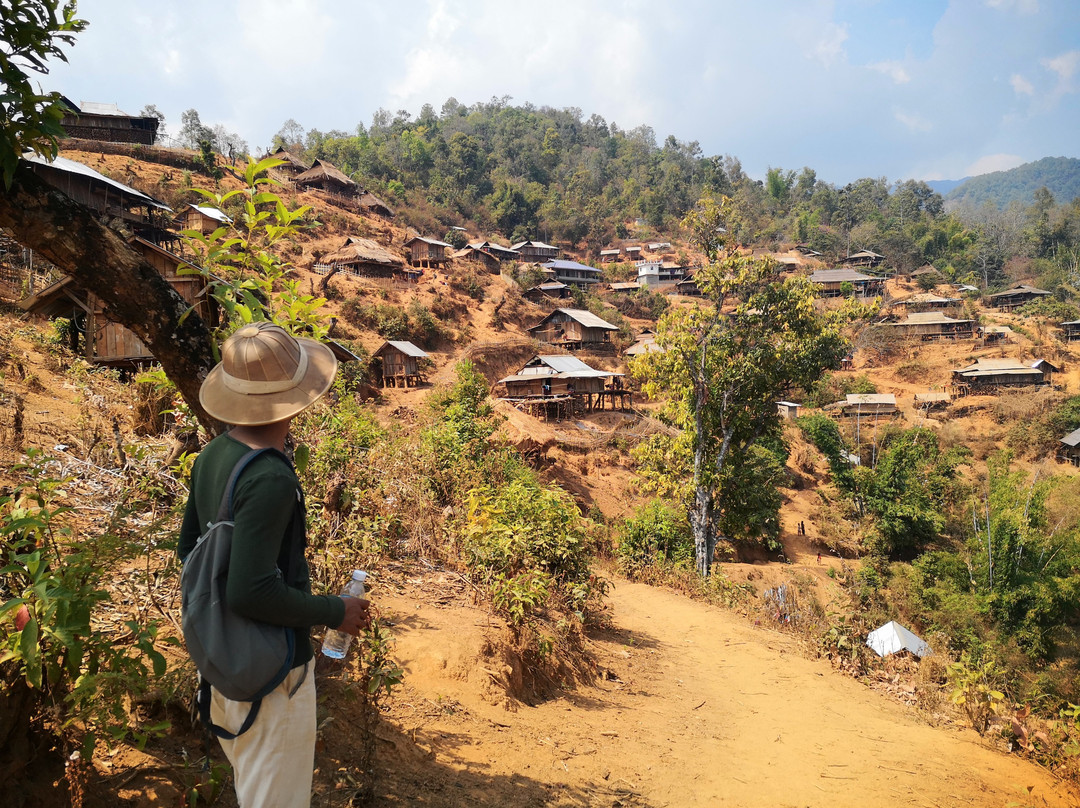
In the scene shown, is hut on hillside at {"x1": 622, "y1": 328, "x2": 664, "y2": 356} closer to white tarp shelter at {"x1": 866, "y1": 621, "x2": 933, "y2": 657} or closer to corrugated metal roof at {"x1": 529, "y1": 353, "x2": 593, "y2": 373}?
corrugated metal roof at {"x1": 529, "y1": 353, "x2": 593, "y2": 373}

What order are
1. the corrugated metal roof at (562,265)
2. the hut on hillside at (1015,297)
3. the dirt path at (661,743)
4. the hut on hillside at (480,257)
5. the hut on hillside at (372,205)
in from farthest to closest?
the hut on hillside at (1015,297), the corrugated metal roof at (562,265), the hut on hillside at (372,205), the hut on hillside at (480,257), the dirt path at (661,743)

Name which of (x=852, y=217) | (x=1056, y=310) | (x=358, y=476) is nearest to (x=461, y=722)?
(x=358, y=476)

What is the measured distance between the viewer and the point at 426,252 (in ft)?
143

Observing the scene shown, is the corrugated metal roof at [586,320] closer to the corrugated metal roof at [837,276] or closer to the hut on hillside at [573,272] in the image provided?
the hut on hillside at [573,272]

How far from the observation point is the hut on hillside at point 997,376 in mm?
39312

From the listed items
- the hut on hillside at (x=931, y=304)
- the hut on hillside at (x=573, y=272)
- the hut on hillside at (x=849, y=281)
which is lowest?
the hut on hillside at (x=931, y=304)

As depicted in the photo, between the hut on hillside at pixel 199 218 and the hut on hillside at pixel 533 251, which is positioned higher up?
the hut on hillside at pixel 533 251

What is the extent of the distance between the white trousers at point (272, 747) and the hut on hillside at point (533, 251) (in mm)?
52314

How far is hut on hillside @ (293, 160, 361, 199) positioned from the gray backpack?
50.1 metres

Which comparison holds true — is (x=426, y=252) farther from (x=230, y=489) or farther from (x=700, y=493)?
(x=230, y=489)

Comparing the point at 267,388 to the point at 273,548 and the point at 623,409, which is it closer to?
the point at 273,548

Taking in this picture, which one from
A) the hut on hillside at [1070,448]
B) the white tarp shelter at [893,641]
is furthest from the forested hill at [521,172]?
the white tarp shelter at [893,641]

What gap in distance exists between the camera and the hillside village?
13719mm

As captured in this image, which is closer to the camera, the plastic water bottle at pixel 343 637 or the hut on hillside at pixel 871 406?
the plastic water bottle at pixel 343 637
